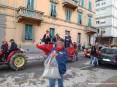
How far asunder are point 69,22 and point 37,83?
894 inches

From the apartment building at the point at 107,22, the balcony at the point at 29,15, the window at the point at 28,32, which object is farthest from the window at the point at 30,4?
the apartment building at the point at 107,22

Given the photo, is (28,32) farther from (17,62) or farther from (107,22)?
(107,22)

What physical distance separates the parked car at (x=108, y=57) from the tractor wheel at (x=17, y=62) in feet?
18.9

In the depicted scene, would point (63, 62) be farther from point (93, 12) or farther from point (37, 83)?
point (93, 12)

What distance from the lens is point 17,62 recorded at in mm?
11117

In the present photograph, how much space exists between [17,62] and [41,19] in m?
13.5

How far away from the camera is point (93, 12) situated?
38.0m

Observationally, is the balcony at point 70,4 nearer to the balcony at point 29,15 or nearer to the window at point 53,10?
the window at point 53,10

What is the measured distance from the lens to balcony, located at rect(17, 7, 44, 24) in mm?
21594

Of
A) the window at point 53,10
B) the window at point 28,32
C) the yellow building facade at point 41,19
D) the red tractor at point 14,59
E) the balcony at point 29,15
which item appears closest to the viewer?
the red tractor at point 14,59

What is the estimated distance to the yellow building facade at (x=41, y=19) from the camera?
69.9 ft

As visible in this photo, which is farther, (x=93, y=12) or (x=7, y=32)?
(x=93, y=12)

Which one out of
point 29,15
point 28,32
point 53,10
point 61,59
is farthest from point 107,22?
point 61,59

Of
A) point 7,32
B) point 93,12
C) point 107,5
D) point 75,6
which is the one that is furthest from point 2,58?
point 107,5
